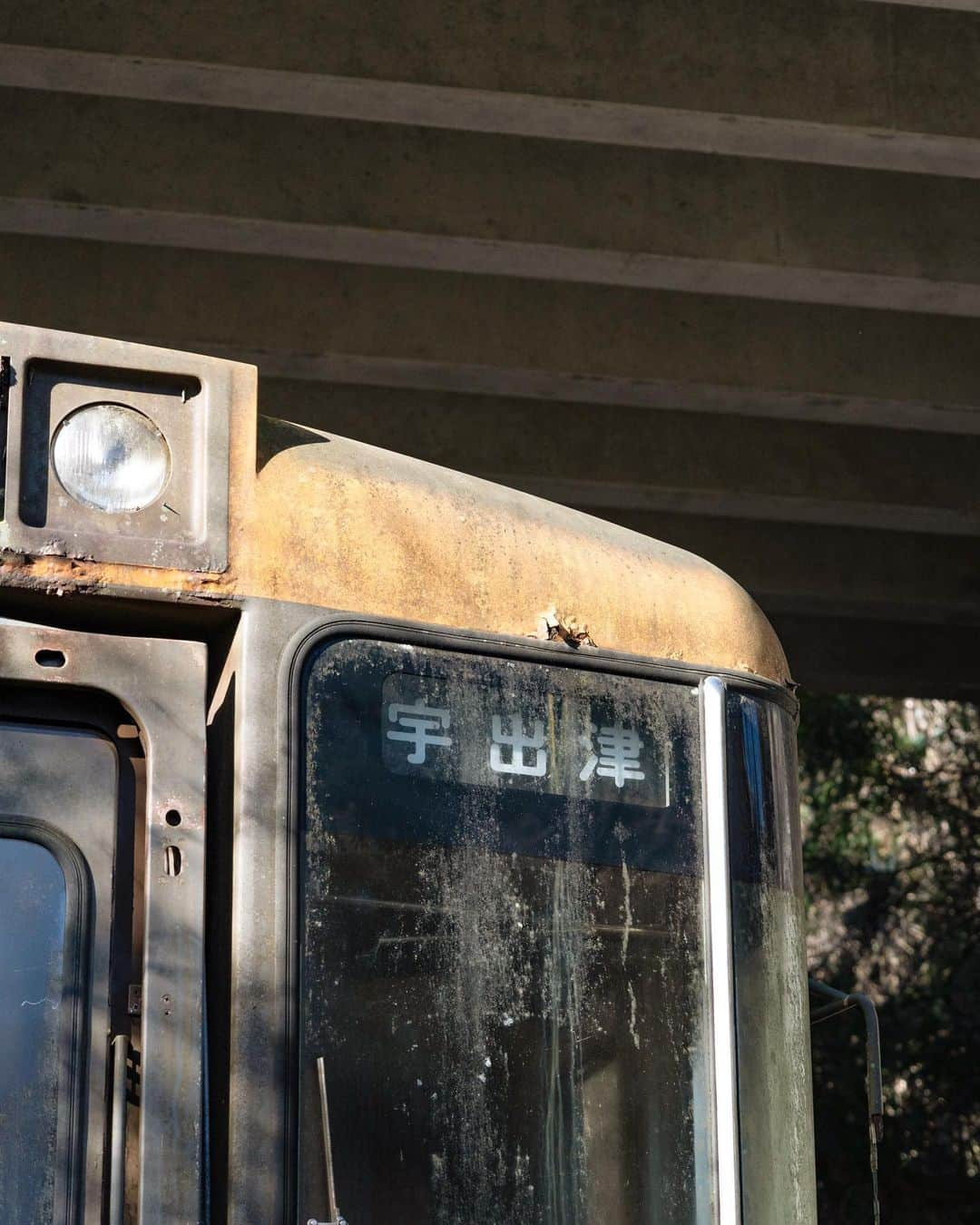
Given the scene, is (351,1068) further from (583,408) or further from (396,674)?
(583,408)

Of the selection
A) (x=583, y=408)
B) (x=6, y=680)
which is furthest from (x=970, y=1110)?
(x=6, y=680)

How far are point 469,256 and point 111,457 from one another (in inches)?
196

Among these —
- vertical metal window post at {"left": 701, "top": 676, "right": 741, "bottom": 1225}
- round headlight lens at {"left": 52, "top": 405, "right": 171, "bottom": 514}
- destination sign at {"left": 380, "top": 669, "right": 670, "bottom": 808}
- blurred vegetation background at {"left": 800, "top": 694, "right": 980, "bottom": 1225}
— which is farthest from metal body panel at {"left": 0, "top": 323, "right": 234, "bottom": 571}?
blurred vegetation background at {"left": 800, "top": 694, "right": 980, "bottom": 1225}

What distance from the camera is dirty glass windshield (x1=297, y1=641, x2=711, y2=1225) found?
2.76m

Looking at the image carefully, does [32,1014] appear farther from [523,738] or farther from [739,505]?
[739,505]

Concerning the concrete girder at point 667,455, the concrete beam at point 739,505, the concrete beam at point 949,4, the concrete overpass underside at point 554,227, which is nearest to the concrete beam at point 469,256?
the concrete overpass underside at point 554,227

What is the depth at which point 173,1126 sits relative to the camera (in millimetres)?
2607

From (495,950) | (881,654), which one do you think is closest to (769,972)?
(495,950)

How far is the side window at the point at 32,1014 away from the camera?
2.55m

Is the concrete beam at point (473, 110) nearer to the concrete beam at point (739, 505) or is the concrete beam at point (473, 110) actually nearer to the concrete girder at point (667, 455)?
the concrete girder at point (667, 455)

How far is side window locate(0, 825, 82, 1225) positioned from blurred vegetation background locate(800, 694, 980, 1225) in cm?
1252

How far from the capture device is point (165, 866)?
2719 mm

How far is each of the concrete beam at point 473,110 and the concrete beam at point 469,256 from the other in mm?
499

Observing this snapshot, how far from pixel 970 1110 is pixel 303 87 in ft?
36.0
